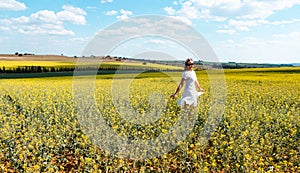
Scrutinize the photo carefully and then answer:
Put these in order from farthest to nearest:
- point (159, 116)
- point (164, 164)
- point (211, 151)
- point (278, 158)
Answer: point (159, 116) → point (211, 151) → point (278, 158) → point (164, 164)

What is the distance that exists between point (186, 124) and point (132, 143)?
2.23 m

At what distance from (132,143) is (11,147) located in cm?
292

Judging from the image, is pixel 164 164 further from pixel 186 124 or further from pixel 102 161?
pixel 186 124

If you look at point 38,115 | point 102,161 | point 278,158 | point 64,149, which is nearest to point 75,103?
point 38,115

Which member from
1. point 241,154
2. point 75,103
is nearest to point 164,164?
point 241,154

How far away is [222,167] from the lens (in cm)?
696

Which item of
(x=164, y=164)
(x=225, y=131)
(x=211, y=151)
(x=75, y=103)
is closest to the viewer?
(x=164, y=164)

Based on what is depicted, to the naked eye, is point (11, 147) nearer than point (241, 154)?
No

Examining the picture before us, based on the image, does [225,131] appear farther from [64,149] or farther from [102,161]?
[64,149]

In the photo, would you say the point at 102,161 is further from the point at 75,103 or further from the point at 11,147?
the point at 75,103

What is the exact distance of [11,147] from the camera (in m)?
7.84

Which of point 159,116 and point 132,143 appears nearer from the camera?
point 132,143

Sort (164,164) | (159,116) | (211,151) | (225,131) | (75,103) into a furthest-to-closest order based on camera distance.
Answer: (75,103) → (159,116) → (225,131) → (211,151) → (164,164)

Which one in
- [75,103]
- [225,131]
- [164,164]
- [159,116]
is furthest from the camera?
[75,103]
